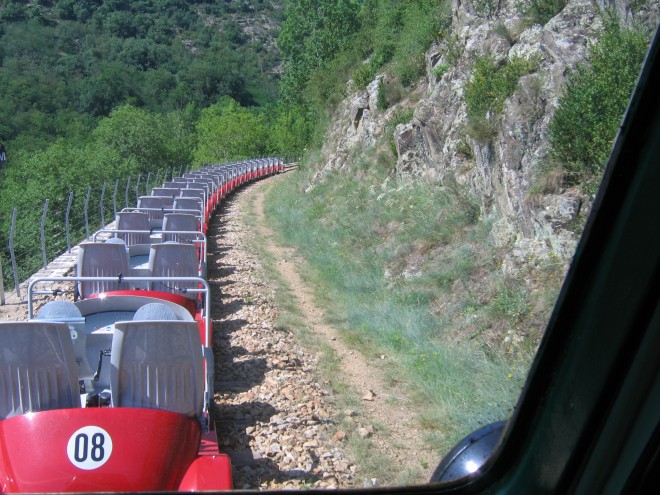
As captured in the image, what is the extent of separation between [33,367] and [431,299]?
21.6 ft

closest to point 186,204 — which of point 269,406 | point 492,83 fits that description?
point 492,83

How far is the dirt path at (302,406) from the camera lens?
6.55 metres

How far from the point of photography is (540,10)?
1391 centimetres

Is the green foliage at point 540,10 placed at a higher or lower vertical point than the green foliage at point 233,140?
higher

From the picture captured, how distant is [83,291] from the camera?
35.6 ft

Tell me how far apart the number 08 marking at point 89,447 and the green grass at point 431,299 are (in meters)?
2.49

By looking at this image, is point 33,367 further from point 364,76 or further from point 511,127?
point 364,76

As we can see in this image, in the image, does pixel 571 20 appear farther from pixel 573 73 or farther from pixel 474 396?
pixel 474 396

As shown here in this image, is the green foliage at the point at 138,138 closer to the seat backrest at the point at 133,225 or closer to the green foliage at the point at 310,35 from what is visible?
the green foliage at the point at 310,35

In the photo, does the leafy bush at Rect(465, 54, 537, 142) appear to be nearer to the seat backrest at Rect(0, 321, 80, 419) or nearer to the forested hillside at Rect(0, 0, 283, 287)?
the seat backrest at Rect(0, 321, 80, 419)

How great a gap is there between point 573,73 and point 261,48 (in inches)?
5707

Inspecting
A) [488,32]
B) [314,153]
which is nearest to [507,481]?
[488,32]

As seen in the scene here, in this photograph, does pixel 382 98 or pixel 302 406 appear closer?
pixel 302 406

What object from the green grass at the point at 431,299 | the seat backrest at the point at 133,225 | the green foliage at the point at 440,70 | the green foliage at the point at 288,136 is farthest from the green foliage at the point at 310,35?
the seat backrest at the point at 133,225
